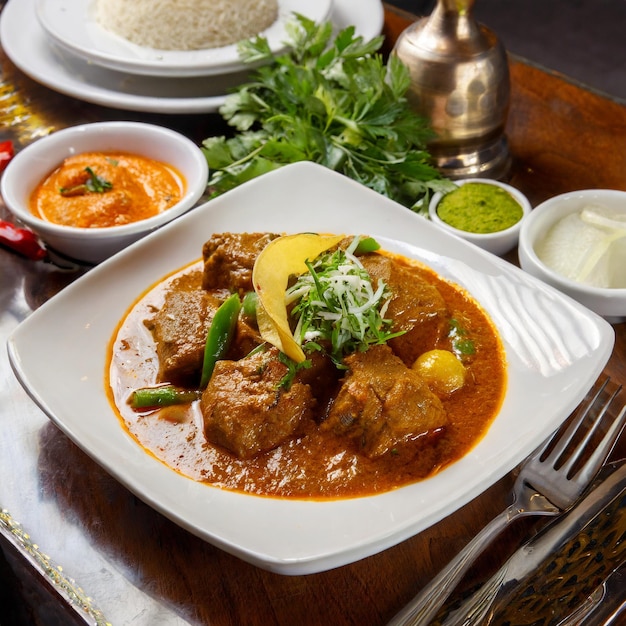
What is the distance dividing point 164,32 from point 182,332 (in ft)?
6.69

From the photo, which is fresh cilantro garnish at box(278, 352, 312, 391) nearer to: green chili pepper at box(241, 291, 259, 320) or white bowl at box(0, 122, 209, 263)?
green chili pepper at box(241, 291, 259, 320)

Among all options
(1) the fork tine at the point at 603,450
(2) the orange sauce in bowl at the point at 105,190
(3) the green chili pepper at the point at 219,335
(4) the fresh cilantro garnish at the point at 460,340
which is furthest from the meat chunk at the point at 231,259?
(1) the fork tine at the point at 603,450

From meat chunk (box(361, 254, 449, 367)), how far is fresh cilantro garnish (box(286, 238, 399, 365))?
2.3 inches

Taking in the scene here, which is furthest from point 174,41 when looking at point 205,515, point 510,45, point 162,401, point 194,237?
point 510,45

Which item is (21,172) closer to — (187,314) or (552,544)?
(187,314)

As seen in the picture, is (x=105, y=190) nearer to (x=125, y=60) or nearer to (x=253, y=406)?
(x=125, y=60)

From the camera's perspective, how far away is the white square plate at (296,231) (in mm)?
1772

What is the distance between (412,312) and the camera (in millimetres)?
2314

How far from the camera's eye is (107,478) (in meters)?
2.12

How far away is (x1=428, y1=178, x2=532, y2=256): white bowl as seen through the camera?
9.34ft

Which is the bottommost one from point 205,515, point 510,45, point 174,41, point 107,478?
point 510,45

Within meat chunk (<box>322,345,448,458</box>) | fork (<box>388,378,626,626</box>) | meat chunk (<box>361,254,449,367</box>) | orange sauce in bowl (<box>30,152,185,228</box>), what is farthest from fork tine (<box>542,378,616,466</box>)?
orange sauce in bowl (<box>30,152,185,228</box>)

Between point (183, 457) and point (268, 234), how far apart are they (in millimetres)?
892

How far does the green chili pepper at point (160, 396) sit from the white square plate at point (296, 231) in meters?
0.08
